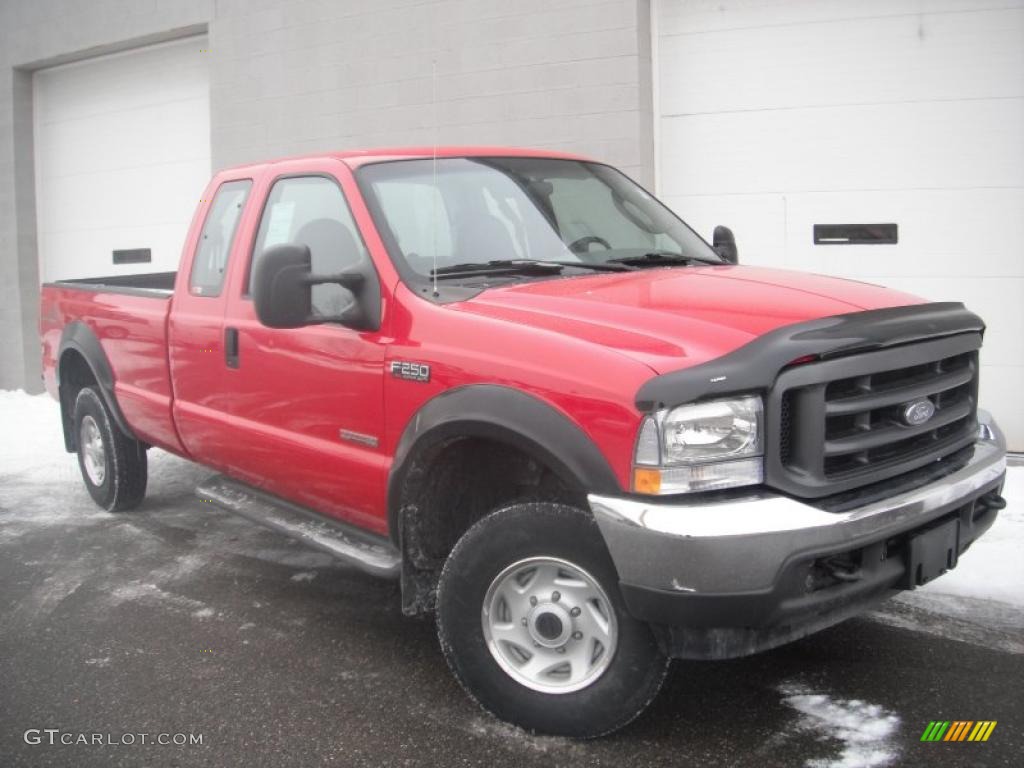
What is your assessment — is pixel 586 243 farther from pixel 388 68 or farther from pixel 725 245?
pixel 388 68

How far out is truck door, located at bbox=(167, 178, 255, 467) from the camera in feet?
15.7

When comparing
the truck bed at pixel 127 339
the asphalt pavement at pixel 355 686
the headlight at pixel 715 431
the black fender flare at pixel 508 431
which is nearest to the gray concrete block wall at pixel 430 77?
the truck bed at pixel 127 339

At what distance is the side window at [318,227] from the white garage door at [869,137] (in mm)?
4115

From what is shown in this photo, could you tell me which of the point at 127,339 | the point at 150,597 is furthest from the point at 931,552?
the point at 127,339

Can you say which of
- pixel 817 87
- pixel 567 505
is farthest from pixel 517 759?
pixel 817 87

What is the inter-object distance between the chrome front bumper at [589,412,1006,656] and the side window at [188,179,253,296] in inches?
107

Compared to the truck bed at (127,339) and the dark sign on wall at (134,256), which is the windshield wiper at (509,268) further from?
the dark sign on wall at (134,256)

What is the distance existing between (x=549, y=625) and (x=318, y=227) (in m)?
2.00

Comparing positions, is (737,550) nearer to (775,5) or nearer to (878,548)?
(878,548)

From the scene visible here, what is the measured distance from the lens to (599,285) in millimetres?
3662

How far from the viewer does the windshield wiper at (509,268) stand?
3.85m

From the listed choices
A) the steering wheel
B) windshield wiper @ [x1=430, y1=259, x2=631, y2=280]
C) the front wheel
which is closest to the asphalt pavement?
the front wheel

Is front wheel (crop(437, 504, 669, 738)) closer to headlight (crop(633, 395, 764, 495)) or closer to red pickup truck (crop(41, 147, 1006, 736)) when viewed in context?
red pickup truck (crop(41, 147, 1006, 736))

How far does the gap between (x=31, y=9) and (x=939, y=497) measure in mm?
12201
